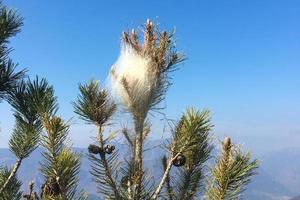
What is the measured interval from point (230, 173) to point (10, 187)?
268 centimetres

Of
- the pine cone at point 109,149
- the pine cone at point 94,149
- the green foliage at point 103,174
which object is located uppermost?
the pine cone at point 109,149

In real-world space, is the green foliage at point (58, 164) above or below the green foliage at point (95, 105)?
below

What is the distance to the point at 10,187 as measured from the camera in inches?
198

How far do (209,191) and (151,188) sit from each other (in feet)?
2.05

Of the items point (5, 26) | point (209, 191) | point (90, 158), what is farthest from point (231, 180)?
point (5, 26)

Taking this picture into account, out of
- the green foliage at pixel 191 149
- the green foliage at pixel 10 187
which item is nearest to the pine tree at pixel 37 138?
the green foliage at pixel 10 187

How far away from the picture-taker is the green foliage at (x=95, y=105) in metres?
4.93

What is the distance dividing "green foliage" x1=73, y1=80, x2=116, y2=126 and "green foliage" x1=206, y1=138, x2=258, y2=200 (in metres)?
1.45

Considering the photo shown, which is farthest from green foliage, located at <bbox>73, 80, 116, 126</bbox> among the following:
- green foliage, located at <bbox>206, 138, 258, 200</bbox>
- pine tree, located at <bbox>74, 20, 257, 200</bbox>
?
green foliage, located at <bbox>206, 138, 258, 200</bbox>

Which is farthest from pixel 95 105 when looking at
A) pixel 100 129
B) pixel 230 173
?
pixel 230 173

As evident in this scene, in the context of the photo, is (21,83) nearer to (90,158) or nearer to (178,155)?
(90,158)

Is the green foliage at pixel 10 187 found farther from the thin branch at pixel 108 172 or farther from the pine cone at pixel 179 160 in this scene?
the pine cone at pixel 179 160

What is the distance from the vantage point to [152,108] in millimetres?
4980

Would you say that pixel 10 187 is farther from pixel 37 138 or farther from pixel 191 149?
pixel 191 149
